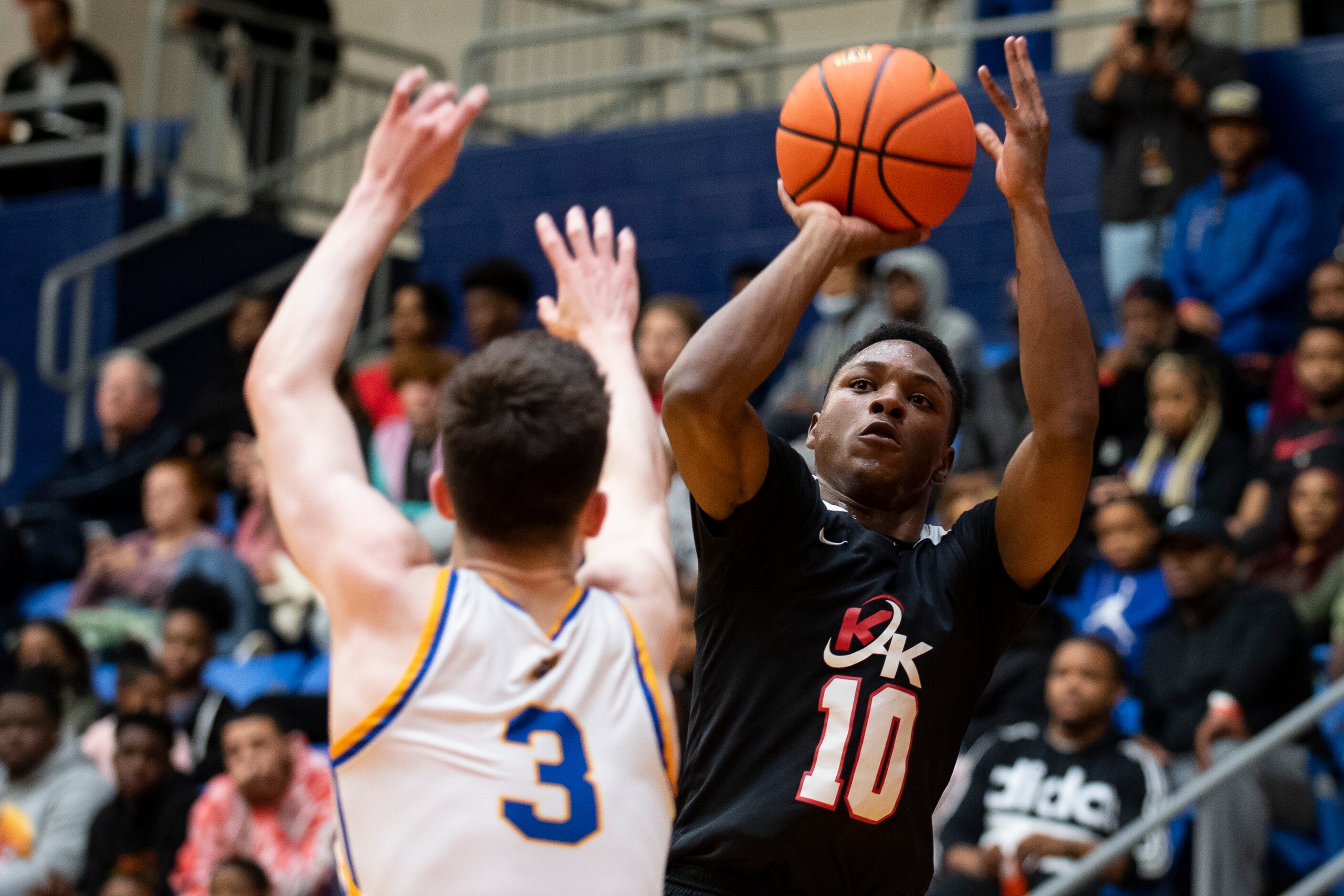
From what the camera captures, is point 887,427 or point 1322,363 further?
point 1322,363

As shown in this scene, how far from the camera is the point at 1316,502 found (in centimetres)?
735

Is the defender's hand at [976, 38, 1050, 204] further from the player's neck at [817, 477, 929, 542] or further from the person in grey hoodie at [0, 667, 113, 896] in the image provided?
the person in grey hoodie at [0, 667, 113, 896]

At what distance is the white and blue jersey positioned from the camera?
8.27 feet

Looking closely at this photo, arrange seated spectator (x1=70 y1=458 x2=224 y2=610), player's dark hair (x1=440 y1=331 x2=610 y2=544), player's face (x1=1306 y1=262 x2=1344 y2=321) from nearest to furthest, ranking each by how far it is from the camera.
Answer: player's dark hair (x1=440 y1=331 x2=610 y2=544) < player's face (x1=1306 y1=262 x2=1344 y2=321) < seated spectator (x1=70 y1=458 x2=224 y2=610)

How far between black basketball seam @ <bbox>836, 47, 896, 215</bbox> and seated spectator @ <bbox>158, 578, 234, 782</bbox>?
208 inches

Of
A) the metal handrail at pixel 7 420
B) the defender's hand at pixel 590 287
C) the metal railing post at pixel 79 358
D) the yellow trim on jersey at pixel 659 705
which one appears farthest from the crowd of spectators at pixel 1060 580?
the yellow trim on jersey at pixel 659 705

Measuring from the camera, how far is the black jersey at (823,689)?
3.16 meters

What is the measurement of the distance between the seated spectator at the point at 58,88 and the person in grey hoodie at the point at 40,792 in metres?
6.37

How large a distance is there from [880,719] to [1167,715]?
163 inches

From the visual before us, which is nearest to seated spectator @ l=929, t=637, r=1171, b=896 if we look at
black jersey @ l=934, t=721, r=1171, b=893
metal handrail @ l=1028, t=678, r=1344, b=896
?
black jersey @ l=934, t=721, r=1171, b=893

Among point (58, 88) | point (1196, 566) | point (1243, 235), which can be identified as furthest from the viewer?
point (58, 88)

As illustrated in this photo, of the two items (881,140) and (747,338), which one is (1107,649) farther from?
(747,338)

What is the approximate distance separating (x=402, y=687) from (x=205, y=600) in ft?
22.7

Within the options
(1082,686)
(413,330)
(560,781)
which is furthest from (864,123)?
(413,330)
